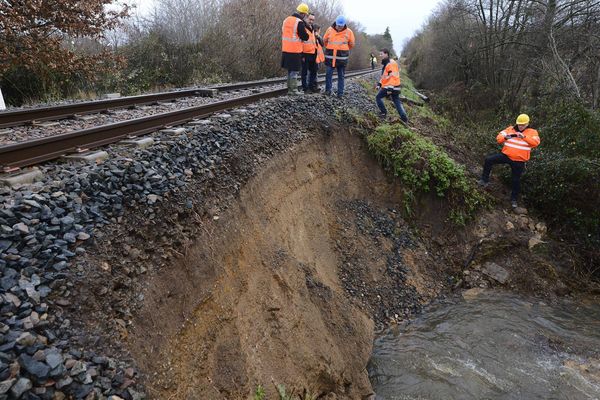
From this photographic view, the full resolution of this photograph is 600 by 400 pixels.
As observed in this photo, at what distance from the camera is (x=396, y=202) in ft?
29.9

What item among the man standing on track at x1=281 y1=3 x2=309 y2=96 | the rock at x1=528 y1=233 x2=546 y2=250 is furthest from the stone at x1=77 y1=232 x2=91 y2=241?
the rock at x1=528 y1=233 x2=546 y2=250

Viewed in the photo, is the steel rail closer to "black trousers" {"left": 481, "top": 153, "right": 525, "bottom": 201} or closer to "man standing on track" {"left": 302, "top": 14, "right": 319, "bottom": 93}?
"man standing on track" {"left": 302, "top": 14, "right": 319, "bottom": 93}

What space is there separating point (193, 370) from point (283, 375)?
4.36 ft

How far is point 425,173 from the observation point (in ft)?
29.0

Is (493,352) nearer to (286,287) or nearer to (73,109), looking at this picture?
(286,287)

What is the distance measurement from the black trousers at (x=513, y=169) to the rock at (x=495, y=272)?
1.88 m

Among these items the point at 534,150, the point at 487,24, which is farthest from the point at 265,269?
the point at 487,24

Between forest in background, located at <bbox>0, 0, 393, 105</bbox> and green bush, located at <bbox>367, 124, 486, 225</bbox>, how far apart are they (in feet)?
27.8

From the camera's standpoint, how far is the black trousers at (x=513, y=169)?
8984 mm

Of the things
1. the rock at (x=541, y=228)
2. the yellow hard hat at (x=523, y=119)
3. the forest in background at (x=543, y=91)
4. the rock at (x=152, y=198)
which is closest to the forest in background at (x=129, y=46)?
the rock at (x=152, y=198)

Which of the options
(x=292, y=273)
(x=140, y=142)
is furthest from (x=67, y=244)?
(x=292, y=273)

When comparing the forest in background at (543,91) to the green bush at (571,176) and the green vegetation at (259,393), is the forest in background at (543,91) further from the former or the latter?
the green vegetation at (259,393)

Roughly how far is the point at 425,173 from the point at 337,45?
379cm

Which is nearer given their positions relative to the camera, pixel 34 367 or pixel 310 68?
pixel 34 367
